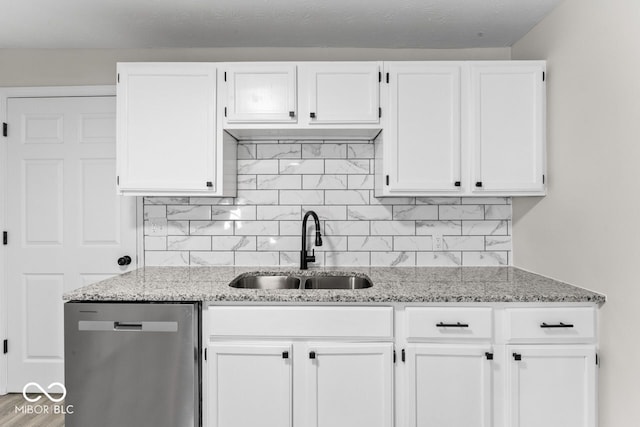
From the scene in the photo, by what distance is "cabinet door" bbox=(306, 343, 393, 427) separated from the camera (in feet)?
6.34

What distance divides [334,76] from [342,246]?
109 cm

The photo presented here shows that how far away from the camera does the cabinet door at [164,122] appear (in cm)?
237

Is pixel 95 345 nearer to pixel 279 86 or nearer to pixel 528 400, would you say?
pixel 279 86

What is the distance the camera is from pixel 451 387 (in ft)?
6.29

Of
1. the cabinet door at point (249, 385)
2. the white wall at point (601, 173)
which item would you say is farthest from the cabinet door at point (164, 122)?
the white wall at point (601, 173)

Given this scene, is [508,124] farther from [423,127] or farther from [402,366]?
[402,366]

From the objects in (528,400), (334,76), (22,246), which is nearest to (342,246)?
(334,76)

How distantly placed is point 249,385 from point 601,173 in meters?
1.89

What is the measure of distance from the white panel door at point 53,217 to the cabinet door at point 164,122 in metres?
0.60

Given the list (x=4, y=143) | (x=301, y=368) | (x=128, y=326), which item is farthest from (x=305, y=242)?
(x=4, y=143)

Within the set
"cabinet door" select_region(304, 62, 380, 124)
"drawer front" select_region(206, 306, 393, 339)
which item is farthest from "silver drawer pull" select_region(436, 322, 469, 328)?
"cabinet door" select_region(304, 62, 380, 124)

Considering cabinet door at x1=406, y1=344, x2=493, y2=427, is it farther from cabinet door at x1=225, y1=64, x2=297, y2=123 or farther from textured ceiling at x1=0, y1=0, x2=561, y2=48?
textured ceiling at x1=0, y1=0, x2=561, y2=48

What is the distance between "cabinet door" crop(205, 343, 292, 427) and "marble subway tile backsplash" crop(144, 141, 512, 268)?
893 mm

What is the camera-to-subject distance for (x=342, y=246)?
2770 mm
